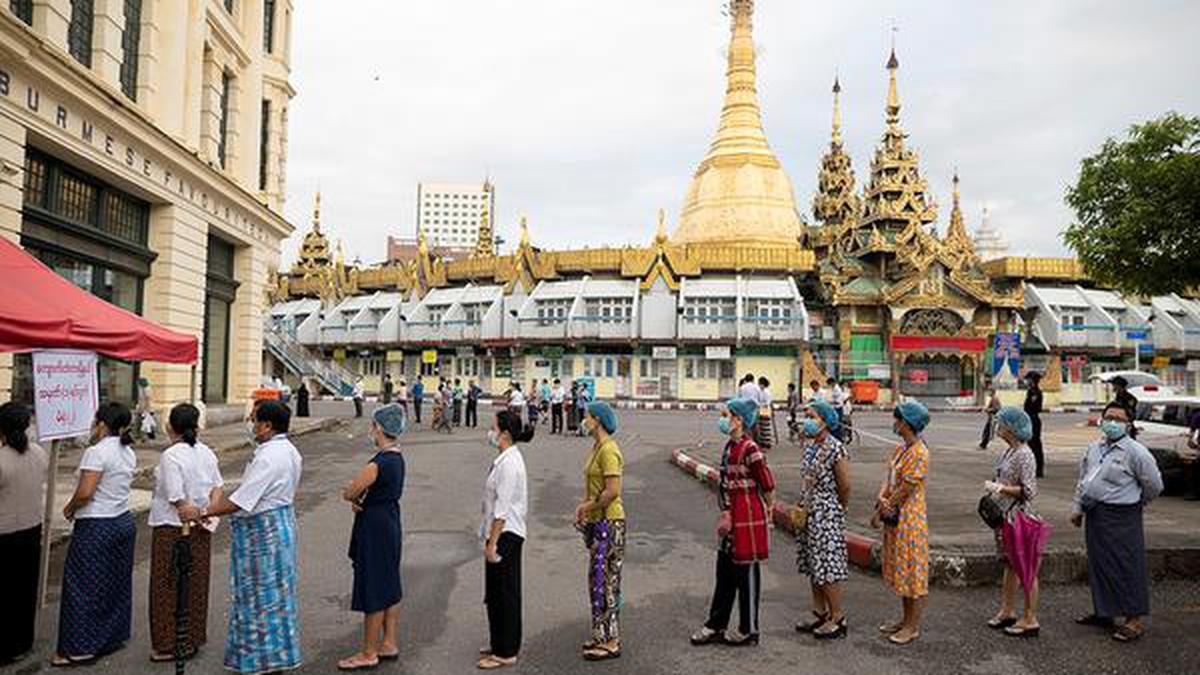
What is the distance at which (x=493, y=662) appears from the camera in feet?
15.6

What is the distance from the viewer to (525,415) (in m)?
22.5

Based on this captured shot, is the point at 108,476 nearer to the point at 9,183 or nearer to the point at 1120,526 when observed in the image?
the point at 1120,526

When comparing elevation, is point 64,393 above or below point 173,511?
above

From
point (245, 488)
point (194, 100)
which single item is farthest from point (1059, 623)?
point (194, 100)

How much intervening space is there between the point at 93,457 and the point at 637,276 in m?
37.4

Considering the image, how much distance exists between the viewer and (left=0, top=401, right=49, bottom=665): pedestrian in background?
4648mm

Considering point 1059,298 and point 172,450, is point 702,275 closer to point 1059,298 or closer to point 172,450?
point 1059,298

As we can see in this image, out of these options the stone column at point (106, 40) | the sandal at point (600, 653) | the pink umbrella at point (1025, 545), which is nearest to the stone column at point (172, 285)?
the stone column at point (106, 40)

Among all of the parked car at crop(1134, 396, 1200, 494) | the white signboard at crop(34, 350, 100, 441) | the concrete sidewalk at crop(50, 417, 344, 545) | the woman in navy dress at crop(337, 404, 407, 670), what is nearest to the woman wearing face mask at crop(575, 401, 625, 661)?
the woman in navy dress at crop(337, 404, 407, 670)

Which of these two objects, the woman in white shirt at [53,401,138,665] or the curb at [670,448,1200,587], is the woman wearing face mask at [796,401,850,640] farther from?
the woman in white shirt at [53,401,138,665]

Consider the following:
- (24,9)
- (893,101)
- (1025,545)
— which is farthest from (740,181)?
(1025,545)

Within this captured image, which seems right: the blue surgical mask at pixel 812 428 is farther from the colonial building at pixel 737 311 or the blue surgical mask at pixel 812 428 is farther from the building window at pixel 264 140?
the colonial building at pixel 737 311

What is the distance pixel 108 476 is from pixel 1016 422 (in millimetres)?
6210

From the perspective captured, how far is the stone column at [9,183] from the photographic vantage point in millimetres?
10680
